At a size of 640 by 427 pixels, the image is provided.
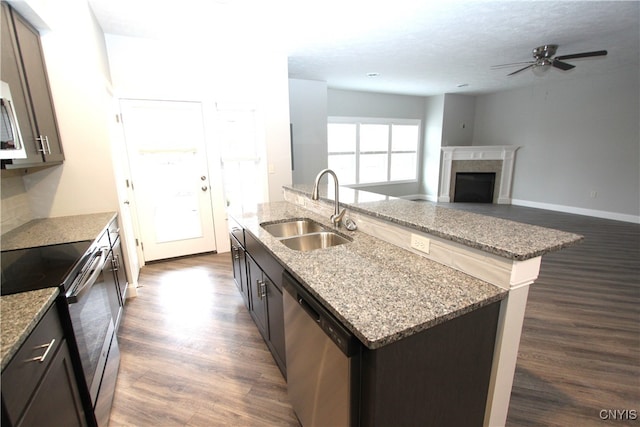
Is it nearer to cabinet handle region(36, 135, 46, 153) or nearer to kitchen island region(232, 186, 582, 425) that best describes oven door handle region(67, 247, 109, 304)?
cabinet handle region(36, 135, 46, 153)

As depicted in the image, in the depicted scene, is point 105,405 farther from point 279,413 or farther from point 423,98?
point 423,98

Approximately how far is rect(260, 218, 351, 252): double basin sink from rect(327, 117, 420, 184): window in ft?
13.6

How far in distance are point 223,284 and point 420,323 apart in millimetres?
2608

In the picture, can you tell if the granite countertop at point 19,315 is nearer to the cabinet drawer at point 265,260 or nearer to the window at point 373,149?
the cabinet drawer at point 265,260

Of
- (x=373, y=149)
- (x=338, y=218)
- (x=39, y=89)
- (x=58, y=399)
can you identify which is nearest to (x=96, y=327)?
(x=58, y=399)

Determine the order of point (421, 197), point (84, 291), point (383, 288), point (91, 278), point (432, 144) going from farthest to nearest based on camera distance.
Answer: point (421, 197), point (432, 144), point (91, 278), point (84, 291), point (383, 288)

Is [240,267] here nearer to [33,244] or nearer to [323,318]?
[33,244]

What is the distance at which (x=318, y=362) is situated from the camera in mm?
1146

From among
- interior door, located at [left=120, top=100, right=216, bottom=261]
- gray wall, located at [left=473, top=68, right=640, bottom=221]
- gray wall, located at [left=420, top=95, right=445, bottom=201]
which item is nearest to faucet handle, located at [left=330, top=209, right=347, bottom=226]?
interior door, located at [left=120, top=100, right=216, bottom=261]

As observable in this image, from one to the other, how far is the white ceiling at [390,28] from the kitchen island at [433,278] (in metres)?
2.19

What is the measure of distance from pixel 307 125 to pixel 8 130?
3.74 m

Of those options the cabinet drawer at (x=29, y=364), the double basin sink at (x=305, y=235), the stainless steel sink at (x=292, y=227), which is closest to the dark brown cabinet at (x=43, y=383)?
the cabinet drawer at (x=29, y=364)

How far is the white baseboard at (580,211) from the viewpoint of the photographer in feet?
17.3

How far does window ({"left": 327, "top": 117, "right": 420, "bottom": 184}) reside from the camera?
254 inches
